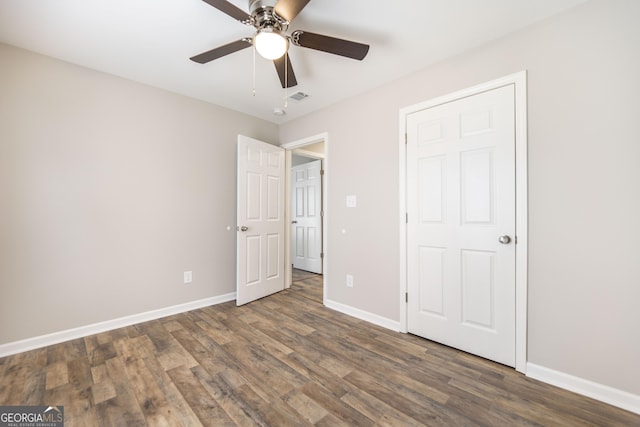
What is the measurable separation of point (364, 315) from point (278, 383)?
1.31 m

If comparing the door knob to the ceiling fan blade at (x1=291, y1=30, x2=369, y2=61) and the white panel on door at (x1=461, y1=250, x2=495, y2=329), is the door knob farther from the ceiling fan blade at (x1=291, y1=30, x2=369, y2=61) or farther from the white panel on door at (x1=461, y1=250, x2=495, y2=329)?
the ceiling fan blade at (x1=291, y1=30, x2=369, y2=61)

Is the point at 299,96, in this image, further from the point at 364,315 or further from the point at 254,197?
the point at 364,315

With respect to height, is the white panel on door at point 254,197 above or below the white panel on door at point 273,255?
above

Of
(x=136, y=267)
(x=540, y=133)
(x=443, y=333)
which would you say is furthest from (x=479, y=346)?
(x=136, y=267)

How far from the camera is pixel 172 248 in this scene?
9.55 feet

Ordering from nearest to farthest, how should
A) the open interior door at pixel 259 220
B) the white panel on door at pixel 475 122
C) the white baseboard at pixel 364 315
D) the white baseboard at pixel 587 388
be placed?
the white baseboard at pixel 587 388
the white panel on door at pixel 475 122
the white baseboard at pixel 364 315
the open interior door at pixel 259 220

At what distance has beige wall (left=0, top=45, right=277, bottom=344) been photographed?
83.0 inches

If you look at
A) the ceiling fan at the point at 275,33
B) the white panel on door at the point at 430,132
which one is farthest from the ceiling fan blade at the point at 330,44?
the white panel on door at the point at 430,132

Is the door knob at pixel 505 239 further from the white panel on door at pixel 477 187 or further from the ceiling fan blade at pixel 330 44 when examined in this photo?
the ceiling fan blade at pixel 330 44

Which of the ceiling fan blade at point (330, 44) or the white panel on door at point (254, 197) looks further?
the white panel on door at point (254, 197)

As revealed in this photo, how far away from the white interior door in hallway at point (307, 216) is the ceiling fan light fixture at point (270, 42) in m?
3.27

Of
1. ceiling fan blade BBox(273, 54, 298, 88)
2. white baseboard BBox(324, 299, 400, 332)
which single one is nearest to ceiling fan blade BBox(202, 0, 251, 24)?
ceiling fan blade BBox(273, 54, 298, 88)

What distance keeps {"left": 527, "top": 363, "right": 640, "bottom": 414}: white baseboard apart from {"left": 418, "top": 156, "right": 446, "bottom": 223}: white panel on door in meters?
1.22

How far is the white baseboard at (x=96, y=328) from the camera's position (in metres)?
2.08
